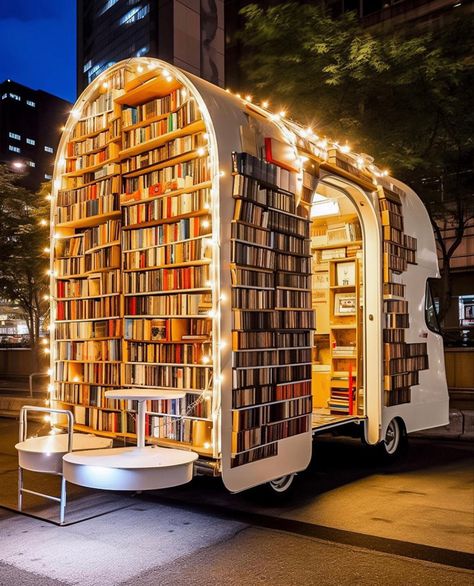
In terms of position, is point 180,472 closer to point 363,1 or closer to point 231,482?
point 231,482

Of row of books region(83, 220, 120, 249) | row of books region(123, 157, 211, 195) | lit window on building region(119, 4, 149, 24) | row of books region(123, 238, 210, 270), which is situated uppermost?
lit window on building region(119, 4, 149, 24)

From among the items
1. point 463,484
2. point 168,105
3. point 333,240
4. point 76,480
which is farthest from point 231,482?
point 333,240

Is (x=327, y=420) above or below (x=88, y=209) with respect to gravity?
below

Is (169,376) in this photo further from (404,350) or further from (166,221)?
(404,350)

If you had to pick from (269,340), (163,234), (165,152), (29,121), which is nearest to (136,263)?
(163,234)

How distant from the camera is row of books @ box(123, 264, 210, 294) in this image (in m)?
5.71

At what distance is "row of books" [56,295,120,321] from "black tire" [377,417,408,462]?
3660 mm

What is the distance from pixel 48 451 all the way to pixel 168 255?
2042mm

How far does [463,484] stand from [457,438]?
3.39 m

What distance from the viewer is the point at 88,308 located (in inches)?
266

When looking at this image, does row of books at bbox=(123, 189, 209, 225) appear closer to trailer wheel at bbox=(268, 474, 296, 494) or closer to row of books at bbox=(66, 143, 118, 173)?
row of books at bbox=(66, 143, 118, 173)

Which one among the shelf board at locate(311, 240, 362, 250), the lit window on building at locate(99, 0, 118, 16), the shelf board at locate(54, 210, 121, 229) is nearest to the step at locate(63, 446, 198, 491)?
the shelf board at locate(54, 210, 121, 229)

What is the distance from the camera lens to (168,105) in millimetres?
6078

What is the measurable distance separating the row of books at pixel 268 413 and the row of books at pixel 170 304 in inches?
39.2
